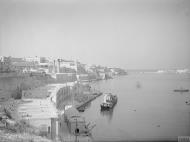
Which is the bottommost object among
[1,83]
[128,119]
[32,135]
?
[128,119]

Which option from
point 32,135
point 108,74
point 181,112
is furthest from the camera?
point 108,74

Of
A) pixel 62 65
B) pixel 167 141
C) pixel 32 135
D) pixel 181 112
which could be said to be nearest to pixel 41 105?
pixel 32 135

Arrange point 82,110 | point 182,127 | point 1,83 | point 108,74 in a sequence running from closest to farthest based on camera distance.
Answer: point 182,127
point 1,83
point 82,110
point 108,74

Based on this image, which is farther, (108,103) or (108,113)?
(108,103)

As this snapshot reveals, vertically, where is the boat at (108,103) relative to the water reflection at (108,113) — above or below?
above

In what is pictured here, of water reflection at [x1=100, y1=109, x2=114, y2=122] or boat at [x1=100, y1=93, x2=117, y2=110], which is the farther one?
boat at [x1=100, y1=93, x2=117, y2=110]

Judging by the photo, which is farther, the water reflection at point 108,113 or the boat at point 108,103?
the boat at point 108,103

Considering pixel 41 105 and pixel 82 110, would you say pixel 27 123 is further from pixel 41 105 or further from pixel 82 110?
pixel 82 110

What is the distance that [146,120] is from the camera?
3.95 m

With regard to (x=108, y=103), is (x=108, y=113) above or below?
below

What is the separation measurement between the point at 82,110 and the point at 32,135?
3.06 meters

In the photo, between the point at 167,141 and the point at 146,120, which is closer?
the point at 167,141

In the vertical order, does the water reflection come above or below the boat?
below

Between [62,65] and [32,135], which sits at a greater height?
[62,65]
